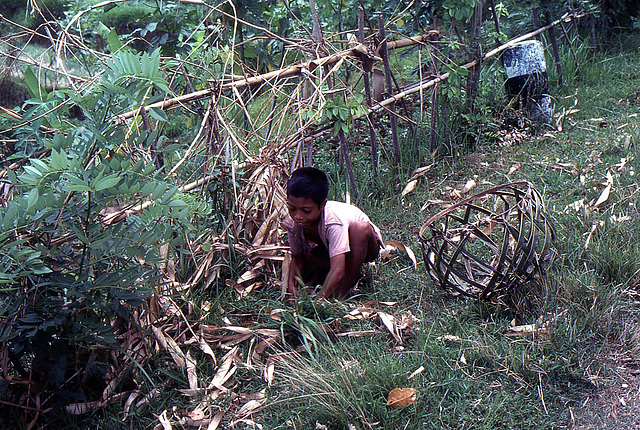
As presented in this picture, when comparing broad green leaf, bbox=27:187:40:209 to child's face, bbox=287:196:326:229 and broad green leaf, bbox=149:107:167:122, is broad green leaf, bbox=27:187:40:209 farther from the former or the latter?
child's face, bbox=287:196:326:229

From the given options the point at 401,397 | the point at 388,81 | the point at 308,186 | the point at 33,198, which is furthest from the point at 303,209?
the point at 388,81

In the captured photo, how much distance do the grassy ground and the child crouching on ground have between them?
130 mm

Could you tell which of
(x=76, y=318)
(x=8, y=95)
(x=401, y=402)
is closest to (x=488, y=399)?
(x=401, y=402)

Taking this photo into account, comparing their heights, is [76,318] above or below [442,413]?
above

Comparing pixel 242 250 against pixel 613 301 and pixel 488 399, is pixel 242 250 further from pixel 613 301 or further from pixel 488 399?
pixel 613 301

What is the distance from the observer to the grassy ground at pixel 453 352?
227 centimetres

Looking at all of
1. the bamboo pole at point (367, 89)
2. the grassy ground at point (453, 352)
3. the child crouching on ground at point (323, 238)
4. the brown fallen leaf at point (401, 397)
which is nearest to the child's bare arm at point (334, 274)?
A: the child crouching on ground at point (323, 238)

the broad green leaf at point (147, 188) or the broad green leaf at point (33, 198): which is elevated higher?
the broad green leaf at point (33, 198)

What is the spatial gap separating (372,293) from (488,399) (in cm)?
93

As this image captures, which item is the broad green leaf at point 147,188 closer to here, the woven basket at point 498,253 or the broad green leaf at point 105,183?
the broad green leaf at point 105,183

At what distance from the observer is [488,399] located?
7.54 ft

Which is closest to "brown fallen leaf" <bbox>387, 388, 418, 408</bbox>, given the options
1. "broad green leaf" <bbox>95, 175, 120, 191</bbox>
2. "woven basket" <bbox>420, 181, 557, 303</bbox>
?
"woven basket" <bbox>420, 181, 557, 303</bbox>

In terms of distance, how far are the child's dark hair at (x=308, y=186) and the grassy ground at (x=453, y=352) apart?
481 millimetres

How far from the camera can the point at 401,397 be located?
7.46ft
